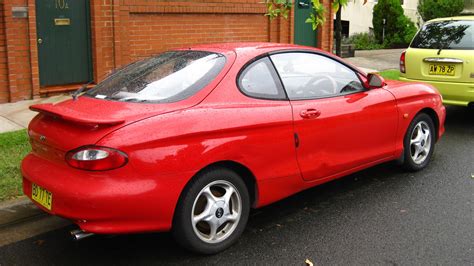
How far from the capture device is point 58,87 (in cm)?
938

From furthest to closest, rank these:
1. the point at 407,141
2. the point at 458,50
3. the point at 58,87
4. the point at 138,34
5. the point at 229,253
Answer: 1. the point at 138,34
2. the point at 58,87
3. the point at 458,50
4. the point at 407,141
5. the point at 229,253

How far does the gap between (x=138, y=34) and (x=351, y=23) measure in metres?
13.8

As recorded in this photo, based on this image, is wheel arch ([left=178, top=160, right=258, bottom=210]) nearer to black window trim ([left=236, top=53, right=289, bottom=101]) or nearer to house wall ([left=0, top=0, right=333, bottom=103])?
black window trim ([left=236, top=53, right=289, bottom=101])

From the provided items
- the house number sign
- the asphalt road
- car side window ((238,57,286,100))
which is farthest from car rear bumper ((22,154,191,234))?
the house number sign

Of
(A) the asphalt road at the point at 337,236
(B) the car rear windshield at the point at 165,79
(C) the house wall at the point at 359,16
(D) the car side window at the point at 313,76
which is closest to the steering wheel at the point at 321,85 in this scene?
(D) the car side window at the point at 313,76

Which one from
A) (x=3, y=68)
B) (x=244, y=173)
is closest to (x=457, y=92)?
(x=244, y=173)

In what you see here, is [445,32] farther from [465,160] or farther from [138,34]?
[138,34]

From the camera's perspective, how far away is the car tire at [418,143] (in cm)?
589

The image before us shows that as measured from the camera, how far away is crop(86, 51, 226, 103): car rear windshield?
4.12 metres

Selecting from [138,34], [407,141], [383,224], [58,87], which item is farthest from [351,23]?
[383,224]

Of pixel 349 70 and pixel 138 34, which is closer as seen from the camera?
pixel 349 70

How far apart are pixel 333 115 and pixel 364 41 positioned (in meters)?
17.1

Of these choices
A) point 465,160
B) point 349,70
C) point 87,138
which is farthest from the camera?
point 465,160

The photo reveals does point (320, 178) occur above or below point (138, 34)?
below
